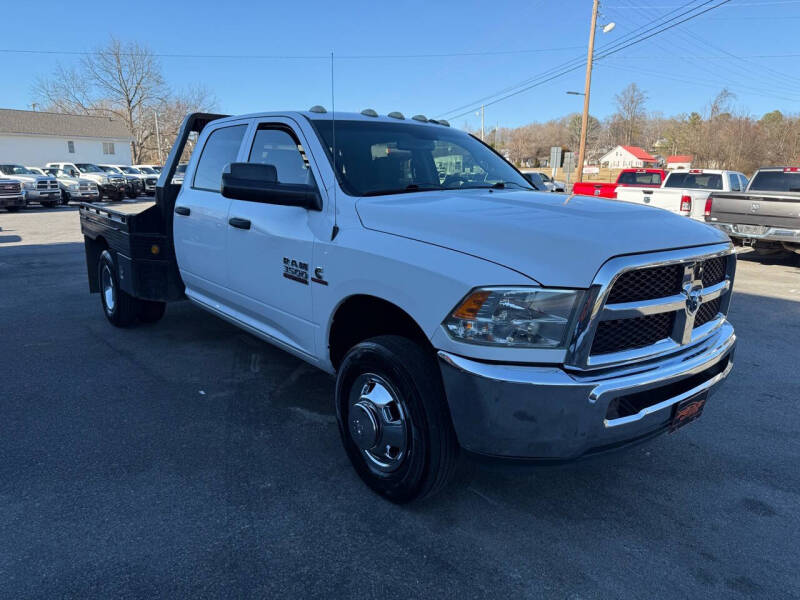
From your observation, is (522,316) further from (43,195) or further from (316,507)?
(43,195)

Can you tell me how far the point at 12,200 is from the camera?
2073 cm

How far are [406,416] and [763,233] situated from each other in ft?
32.5

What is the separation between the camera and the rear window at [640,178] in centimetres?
1678

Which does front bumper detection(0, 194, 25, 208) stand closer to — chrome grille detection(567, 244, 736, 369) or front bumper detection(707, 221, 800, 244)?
front bumper detection(707, 221, 800, 244)

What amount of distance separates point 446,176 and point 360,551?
229 cm

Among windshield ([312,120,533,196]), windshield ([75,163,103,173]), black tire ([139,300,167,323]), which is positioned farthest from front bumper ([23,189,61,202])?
windshield ([312,120,533,196])

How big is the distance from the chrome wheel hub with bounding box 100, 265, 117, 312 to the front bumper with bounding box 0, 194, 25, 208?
1843 centimetres

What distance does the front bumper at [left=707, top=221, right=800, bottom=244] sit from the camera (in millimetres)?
9586

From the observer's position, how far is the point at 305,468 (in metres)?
3.16

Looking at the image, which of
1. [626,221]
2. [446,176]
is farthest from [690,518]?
[446,176]

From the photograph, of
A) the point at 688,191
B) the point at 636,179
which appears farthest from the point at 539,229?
the point at 636,179

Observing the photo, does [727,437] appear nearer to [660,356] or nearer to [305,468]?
[660,356]

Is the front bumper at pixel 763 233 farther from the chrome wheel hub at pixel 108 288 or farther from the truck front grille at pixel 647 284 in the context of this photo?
the chrome wheel hub at pixel 108 288

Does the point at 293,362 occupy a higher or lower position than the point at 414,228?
lower
